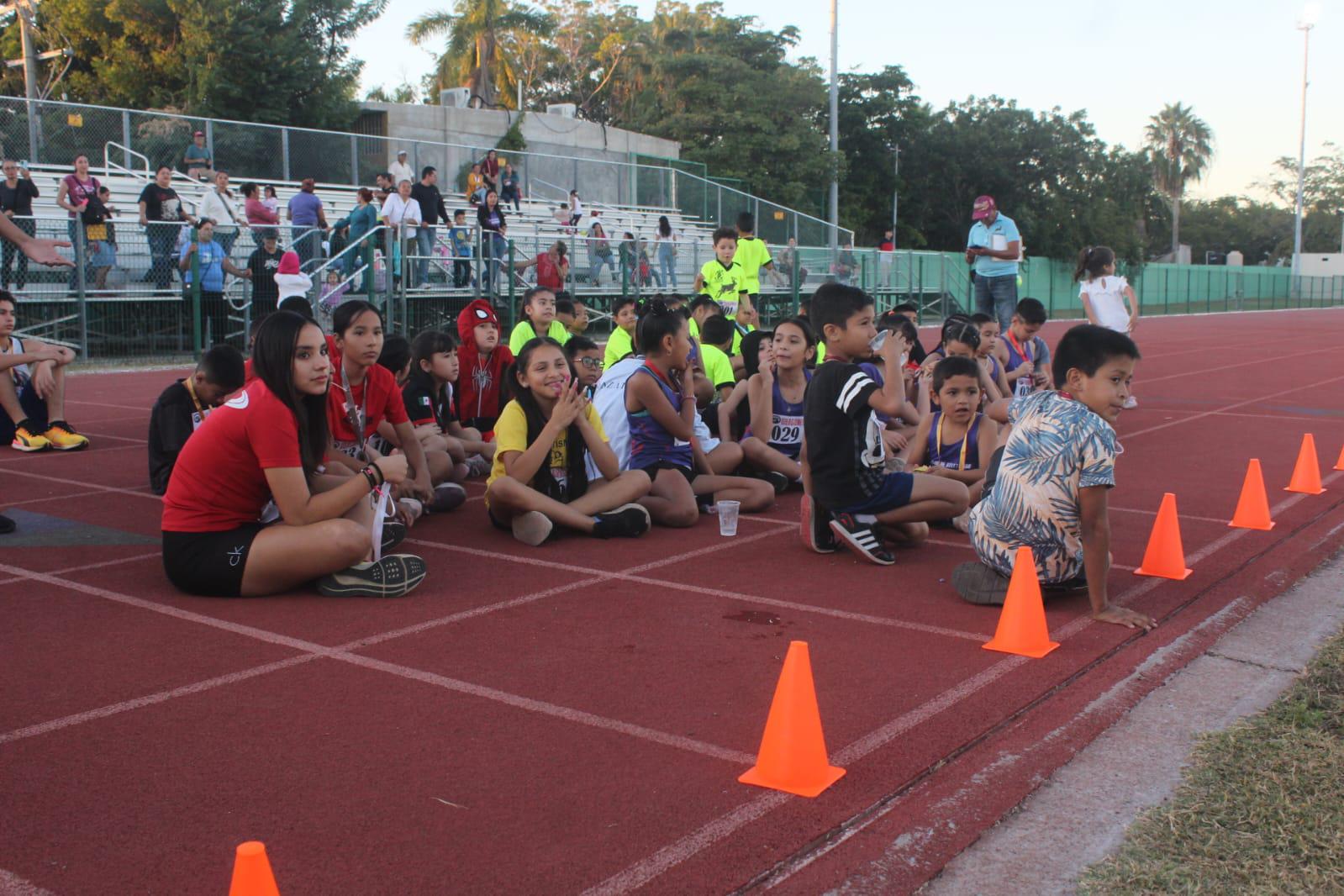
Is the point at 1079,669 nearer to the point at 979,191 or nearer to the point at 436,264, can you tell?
the point at 436,264

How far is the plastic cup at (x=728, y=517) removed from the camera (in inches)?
285

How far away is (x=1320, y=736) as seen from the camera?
4023 millimetres

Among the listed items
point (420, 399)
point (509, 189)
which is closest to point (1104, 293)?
point (420, 399)

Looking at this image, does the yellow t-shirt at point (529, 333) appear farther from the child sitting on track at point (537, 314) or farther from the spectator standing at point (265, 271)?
the spectator standing at point (265, 271)

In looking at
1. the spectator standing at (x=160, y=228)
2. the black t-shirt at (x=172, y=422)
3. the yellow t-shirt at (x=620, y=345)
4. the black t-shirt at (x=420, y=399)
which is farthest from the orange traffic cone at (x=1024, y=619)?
the spectator standing at (x=160, y=228)

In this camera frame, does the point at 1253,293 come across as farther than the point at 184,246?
Yes

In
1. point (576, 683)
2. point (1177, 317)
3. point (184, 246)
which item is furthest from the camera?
point (1177, 317)

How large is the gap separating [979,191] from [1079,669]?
190ft

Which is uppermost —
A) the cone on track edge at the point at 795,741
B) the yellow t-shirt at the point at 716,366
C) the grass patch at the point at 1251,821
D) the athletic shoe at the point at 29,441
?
the yellow t-shirt at the point at 716,366

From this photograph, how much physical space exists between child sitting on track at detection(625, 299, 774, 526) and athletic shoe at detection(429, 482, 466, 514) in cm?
125

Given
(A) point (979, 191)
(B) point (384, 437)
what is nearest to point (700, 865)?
(B) point (384, 437)

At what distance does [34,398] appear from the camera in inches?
412

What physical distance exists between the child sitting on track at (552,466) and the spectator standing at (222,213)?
13135 mm

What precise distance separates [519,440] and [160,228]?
43.8ft
